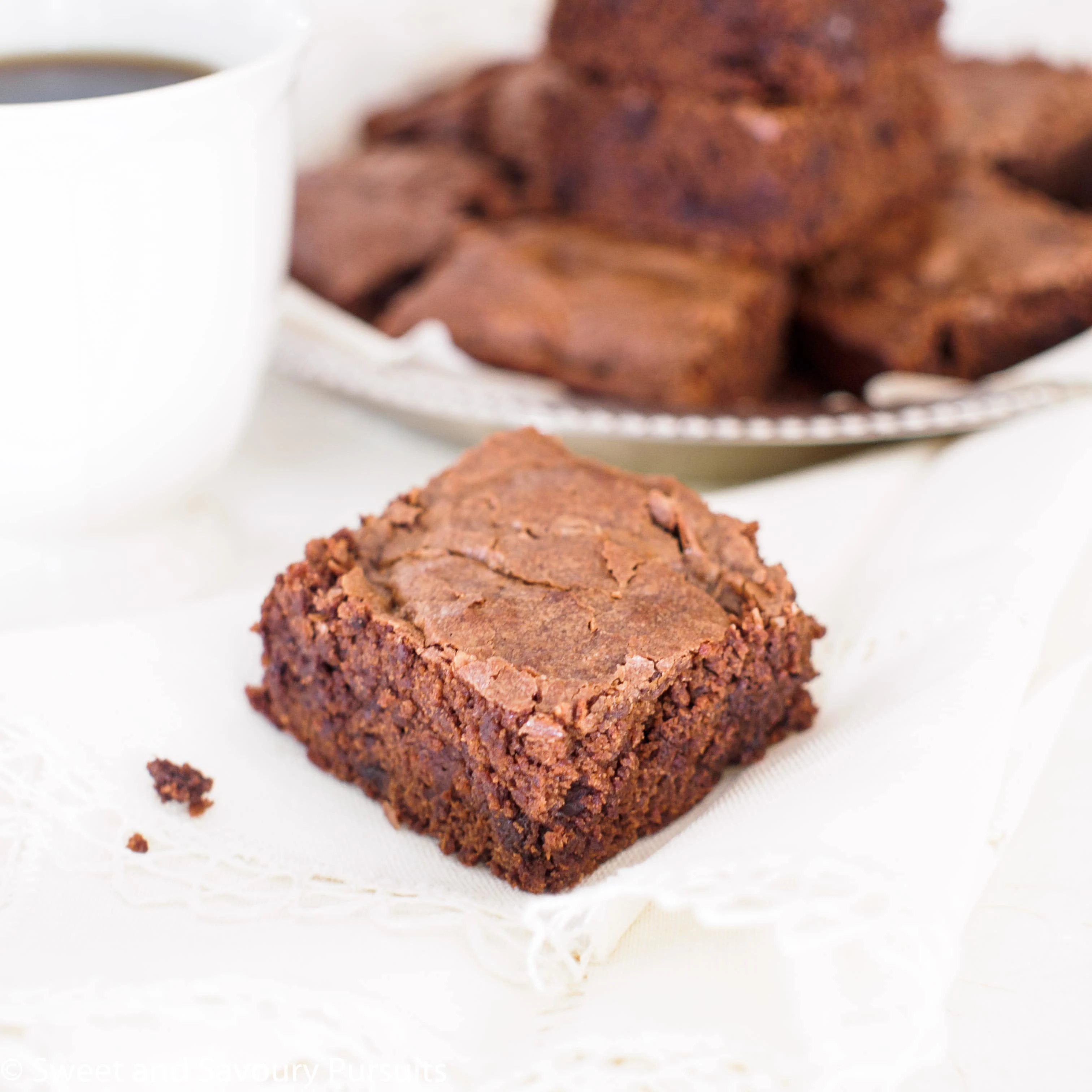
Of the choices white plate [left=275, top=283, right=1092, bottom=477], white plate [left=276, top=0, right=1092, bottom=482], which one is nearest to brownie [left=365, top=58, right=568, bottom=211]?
white plate [left=276, top=0, right=1092, bottom=482]

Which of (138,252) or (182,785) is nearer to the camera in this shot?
(182,785)

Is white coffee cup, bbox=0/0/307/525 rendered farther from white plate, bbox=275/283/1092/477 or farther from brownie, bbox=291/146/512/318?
brownie, bbox=291/146/512/318

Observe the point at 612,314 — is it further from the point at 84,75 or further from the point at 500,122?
the point at 84,75

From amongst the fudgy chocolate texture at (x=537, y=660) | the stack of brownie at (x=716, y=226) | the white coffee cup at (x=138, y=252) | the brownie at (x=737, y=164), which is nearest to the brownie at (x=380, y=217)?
the stack of brownie at (x=716, y=226)

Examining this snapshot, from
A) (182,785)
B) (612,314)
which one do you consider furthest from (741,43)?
(182,785)

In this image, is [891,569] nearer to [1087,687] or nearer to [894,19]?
[1087,687]

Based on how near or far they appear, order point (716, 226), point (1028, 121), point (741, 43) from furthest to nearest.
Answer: point (1028, 121) < point (716, 226) < point (741, 43)

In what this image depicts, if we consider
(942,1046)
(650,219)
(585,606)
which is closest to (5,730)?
(585,606)

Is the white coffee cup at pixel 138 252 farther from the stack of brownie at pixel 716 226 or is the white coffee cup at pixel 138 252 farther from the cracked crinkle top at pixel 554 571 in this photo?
the stack of brownie at pixel 716 226
